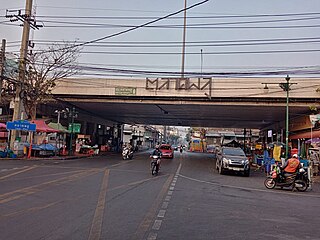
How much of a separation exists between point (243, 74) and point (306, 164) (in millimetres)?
8869

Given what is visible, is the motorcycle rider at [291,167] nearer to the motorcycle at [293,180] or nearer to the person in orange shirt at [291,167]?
the person in orange shirt at [291,167]

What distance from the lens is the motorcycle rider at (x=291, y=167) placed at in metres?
14.5

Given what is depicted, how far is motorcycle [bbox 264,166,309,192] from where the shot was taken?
1465cm

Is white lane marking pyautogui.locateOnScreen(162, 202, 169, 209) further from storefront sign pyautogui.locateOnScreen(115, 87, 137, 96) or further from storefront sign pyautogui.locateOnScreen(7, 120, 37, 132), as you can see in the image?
storefront sign pyautogui.locateOnScreen(115, 87, 137, 96)

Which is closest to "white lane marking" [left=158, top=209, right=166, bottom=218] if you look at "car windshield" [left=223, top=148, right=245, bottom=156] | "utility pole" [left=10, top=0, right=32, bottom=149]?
"car windshield" [left=223, top=148, right=245, bottom=156]

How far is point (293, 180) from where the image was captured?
14617 millimetres

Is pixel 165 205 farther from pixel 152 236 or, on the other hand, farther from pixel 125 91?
pixel 125 91

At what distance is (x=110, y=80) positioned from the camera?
31.2 meters

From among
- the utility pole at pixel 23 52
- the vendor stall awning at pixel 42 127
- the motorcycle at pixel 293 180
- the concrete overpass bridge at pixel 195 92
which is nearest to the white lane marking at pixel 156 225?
the motorcycle at pixel 293 180

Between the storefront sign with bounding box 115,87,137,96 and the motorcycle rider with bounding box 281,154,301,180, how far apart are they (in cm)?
1827

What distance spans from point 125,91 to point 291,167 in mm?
19134

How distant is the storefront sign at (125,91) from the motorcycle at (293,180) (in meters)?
18.1

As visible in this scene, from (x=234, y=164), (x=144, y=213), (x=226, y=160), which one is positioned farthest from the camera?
(x=226, y=160)

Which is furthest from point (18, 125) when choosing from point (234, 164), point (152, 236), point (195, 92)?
point (152, 236)
